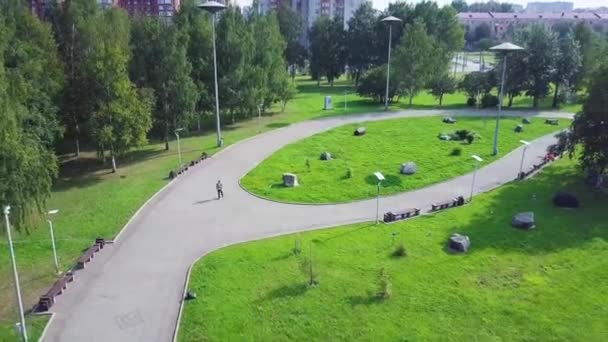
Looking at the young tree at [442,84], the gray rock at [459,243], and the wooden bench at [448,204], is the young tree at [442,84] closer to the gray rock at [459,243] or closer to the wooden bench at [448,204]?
the wooden bench at [448,204]

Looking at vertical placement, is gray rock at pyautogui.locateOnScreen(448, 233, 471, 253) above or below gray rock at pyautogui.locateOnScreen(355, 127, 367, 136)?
below

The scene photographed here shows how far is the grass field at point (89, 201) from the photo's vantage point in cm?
2417

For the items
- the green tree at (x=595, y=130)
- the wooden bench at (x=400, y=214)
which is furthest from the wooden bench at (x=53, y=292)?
the green tree at (x=595, y=130)

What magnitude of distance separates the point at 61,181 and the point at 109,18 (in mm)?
18431

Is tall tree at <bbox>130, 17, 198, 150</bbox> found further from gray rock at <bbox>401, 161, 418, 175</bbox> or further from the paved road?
gray rock at <bbox>401, 161, 418, 175</bbox>

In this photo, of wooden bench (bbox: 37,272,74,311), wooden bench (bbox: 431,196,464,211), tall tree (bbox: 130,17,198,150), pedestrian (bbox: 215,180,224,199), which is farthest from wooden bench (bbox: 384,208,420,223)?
tall tree (bbox: 130,17,198,150)

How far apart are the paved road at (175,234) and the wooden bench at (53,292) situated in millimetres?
313

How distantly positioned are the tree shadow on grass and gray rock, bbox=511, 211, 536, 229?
34 centimetres

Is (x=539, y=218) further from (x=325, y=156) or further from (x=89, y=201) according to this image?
(x=89, y=201)

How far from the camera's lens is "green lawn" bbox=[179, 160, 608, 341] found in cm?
1969

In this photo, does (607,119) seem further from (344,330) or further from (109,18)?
(109,18)

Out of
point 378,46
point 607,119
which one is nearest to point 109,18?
point 607,119

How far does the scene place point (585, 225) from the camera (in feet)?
99.2

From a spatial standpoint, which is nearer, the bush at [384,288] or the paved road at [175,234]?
the paved road at [175,234]
